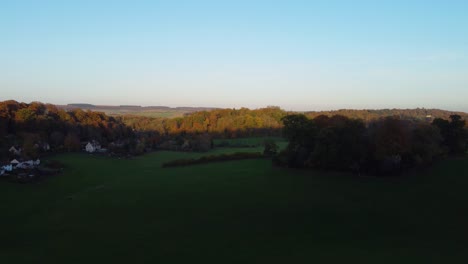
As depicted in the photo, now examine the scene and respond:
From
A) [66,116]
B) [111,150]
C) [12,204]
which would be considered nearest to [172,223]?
[12,204]

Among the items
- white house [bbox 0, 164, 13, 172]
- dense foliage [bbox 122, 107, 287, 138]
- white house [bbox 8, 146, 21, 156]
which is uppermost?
dense foliage [bbox 122, 107, 287, 138]

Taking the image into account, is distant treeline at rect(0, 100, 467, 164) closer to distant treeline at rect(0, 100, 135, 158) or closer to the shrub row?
distant treeline at rect(0, 100, 135, 158)

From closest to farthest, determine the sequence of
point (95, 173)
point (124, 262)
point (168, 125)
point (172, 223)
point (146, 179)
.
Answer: point (124, 262) → point (172, 223) → point (146, 179) → point (95, 173) → point (168, 125)

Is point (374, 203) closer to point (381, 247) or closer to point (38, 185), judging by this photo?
point (381, 247)

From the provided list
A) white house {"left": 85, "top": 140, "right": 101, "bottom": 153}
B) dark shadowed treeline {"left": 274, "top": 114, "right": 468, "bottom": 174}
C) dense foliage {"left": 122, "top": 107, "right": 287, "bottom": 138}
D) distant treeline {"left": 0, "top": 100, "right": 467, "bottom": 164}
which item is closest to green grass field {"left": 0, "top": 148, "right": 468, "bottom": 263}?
dark shadowed treeline {"left": 274, "top": 114, "right": 468, "bottom": 174}

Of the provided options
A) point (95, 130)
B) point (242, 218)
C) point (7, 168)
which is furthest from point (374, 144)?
point (95, 130)

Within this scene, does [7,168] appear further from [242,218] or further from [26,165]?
[242,218]
